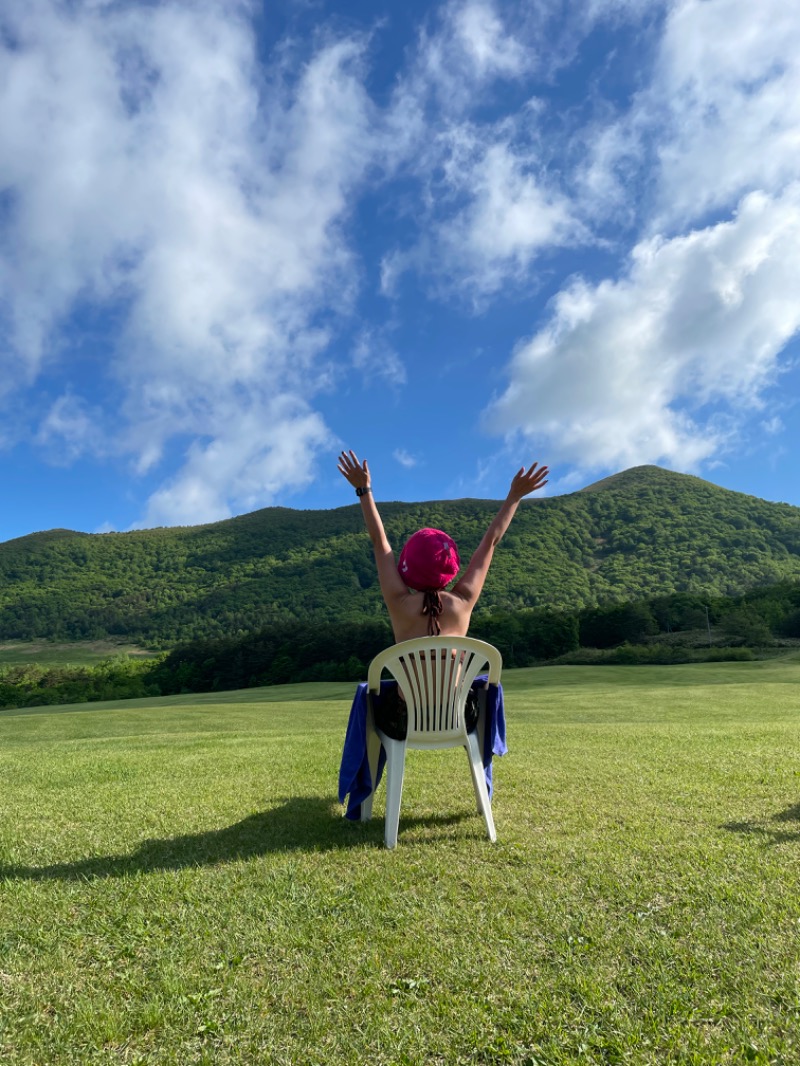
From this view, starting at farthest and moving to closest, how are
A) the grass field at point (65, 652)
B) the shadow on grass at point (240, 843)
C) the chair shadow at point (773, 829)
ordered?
1. the grass field at point (65, 652)
2. the chair shadow at point (773, 829)
3. the shadow on grass at point (240, 843)

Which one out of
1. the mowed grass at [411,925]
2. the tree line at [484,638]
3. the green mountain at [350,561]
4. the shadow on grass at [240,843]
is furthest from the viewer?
the green mountain at [350,561]

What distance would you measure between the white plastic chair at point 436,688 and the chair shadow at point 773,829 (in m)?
1.62

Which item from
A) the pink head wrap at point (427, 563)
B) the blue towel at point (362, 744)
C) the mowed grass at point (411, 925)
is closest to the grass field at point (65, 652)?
the mowed grass at point (411, 925)

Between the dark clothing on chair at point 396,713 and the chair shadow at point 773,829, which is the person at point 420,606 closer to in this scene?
the dark clothing on chair at point 396,713

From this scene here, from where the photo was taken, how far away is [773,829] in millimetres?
3900

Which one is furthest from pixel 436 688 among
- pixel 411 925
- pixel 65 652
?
pixel 65 652

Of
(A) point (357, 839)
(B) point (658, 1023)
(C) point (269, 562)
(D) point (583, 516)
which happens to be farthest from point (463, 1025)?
(D) point (583, 516)

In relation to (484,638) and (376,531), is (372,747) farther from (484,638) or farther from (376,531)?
(484,638)

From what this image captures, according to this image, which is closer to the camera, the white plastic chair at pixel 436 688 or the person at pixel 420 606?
the white plastic chair at pixel 436 688

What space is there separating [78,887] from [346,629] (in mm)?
55452

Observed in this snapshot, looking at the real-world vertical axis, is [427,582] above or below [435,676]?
above

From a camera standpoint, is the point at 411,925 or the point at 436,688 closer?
the point at 411,925

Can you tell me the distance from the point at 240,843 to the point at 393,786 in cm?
108

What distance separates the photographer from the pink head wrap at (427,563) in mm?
4285
